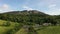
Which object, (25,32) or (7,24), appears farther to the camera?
(7,24)

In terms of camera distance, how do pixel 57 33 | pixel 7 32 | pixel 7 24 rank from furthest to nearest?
1. pixel 7 24
2. pixel 7 32
3. pixel 57 33

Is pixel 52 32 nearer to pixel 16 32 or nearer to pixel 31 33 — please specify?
pixel 31 33

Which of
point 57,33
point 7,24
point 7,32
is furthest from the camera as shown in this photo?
point 7,24

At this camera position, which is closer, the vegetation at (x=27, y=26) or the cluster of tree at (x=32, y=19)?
the vegetation at (x=27, y=26)

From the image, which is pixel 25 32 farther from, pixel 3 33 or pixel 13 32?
pixel 3 33

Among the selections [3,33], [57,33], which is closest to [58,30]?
[57,33]

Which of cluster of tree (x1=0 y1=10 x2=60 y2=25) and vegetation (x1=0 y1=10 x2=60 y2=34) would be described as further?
cluster of tree (x1=0 y1=10 x2=60 y2=25)

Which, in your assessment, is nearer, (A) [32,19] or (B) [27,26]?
(B) [27,26]

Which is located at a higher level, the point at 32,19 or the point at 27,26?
the point at 32,19

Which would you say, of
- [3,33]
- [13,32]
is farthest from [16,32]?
[3,33]
